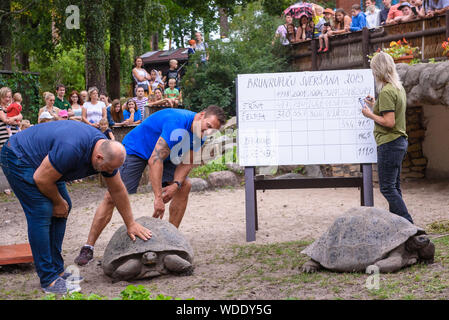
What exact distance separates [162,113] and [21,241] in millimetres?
3000

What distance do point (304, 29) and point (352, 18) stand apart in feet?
5.77

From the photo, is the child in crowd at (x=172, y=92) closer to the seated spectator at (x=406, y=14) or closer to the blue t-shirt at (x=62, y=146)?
the seated spectator at (x=406, y=14)

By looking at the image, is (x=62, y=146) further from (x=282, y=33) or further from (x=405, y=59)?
(x=282, y=33)

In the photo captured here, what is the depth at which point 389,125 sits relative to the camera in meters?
5.50

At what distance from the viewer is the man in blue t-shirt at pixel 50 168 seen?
417 centimetres

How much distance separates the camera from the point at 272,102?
6609mm

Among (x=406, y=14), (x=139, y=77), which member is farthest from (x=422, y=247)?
(x=139, y=77)

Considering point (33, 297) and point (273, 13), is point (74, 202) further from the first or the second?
point (273, 13)

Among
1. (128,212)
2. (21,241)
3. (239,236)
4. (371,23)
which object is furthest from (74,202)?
(371,23)

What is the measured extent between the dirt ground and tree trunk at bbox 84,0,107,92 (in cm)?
425

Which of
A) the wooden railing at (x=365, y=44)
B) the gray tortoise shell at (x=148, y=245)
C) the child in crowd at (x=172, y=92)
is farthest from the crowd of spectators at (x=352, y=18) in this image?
the gray tortoise shell at (x=148, y=245)

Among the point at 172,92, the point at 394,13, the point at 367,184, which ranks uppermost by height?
the point at 394,13

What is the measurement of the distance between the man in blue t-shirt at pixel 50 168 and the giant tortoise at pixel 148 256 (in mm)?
442

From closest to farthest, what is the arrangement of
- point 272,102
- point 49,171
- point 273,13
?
point 49,171, point 272,102, point 273,13
